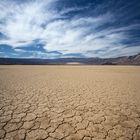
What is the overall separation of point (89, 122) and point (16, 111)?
6.88 feet

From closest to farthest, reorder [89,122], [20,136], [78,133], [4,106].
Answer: [20,136]
[78,133]
[89,122]
[4,106]

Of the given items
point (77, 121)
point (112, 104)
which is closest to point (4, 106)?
point (77, 121)

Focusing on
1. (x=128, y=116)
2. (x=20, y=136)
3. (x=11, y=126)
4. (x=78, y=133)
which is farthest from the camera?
(x=128, y=116)

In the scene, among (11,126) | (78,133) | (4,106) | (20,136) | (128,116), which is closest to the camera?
(20,136)

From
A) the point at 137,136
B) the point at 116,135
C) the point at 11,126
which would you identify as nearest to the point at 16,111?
the point at 11,126

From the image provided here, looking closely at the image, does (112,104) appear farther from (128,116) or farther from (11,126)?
(11,126)

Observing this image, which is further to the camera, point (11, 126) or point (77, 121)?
point (77, 121)

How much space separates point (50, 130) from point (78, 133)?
608mm

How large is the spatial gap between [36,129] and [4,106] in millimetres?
1729

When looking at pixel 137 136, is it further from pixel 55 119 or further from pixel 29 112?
pixel 29 112

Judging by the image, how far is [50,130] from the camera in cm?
238

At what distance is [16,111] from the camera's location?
125 inches

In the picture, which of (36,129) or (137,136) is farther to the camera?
(36,129)

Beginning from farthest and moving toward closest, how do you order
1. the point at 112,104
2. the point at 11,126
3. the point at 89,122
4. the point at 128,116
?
the point at 112,104, the point at 128,116, the point at 89,122, the point at 11,126
